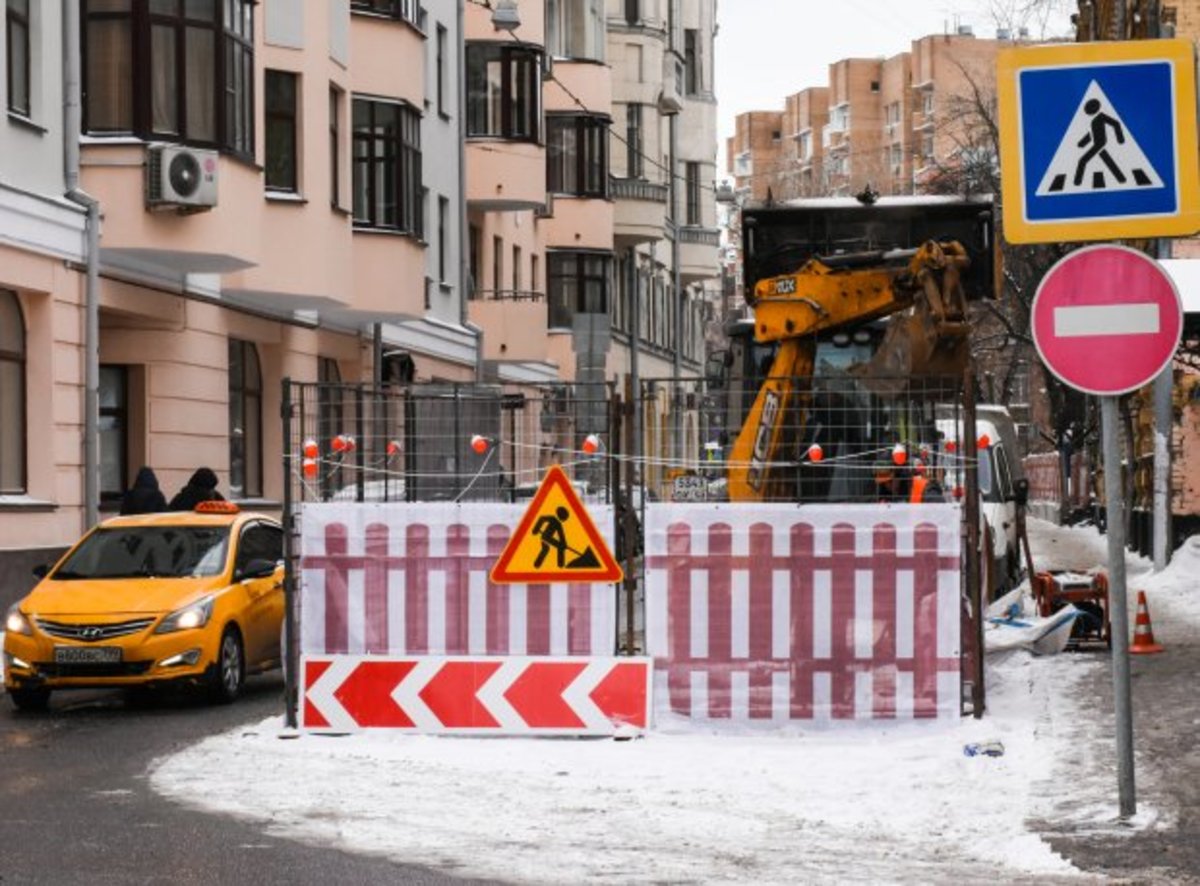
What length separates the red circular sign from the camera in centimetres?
1142

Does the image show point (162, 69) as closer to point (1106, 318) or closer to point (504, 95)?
point (1106, 318)

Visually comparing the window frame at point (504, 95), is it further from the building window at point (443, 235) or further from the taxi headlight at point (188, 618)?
the taxi headlight at point (188, 618)

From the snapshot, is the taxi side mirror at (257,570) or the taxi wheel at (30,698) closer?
the taxi wheel at (30,698)

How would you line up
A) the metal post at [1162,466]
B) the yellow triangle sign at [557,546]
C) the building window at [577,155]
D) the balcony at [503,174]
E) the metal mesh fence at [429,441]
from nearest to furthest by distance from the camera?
the yellow triangle sign at [557,546]
the metal mesh fence at [429,441]
the metal post at [1162,466]
the balcony at [503,174]
the building window at [577,155]

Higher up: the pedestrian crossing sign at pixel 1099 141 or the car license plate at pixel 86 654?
the pedestrian crossing sign at pixel 1099 141

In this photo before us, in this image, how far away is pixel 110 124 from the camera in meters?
28.8

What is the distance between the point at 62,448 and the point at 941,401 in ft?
42.8

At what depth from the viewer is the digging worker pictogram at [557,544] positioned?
1565 cm

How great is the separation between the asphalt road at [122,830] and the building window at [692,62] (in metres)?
61.5

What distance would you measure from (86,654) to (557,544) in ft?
14.3

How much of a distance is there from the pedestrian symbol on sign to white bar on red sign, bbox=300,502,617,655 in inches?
199

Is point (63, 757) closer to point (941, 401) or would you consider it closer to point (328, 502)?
point (328, 502)

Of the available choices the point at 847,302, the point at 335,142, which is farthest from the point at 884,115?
the point at 847,302

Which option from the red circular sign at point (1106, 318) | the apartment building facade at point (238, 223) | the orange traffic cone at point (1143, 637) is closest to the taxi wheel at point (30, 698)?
the apartment building facade at point (238, 223)
